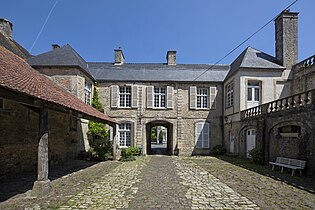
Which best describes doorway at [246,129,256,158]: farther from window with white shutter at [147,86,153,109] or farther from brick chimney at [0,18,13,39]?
brick chimney at [0,18,13,39]

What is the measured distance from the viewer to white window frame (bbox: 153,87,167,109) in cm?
1602

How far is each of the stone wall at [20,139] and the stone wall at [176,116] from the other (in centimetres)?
557

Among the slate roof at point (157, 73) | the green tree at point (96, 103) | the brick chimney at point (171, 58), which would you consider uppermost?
the brick chimney at point (171, 58)

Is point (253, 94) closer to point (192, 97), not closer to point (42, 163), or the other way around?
point (192, 97)

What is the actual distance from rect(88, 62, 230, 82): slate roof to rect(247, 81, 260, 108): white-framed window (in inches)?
104

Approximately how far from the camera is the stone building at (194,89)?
43.6ft

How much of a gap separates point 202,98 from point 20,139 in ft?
38.6

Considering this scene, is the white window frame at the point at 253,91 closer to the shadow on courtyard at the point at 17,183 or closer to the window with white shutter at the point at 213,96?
the window with white shutter at the point at 213,96

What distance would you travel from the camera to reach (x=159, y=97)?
1602 cm

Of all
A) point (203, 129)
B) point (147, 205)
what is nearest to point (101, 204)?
point (147, 205)

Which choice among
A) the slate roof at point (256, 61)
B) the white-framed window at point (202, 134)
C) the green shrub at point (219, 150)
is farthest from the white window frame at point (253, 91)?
the green shrub at point (219, 150)

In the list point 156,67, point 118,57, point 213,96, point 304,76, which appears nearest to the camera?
point 304,76

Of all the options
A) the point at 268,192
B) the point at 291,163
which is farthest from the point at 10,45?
the point at 291,163

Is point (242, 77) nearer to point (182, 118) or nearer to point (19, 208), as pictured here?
point (182, 118)
